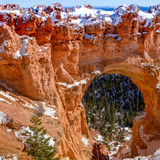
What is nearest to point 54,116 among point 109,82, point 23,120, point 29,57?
point 23,120

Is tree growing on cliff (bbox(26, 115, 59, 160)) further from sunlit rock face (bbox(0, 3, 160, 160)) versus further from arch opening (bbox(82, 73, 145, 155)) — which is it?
arch opening (bbox(82, 73, 145, 155))

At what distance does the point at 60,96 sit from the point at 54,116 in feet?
13.1

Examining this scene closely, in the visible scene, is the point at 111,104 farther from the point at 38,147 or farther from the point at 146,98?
the point at 38,147

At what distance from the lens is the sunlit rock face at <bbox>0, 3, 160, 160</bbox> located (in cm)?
1102

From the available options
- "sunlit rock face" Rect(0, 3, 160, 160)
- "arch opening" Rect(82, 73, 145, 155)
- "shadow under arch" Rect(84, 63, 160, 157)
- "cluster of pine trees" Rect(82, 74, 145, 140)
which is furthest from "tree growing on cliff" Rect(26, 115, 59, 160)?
"cluster of pine trees" Rect(82, 74, 145, 140)

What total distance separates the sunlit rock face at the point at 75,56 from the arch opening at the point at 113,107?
6997mm

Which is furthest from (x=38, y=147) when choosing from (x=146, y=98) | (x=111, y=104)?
(x=111, y=104)

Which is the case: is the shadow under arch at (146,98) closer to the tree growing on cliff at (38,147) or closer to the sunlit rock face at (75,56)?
the sunlit rock face at (75,56)

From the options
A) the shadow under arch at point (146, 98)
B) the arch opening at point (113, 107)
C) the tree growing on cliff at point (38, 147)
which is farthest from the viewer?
the arch opening at point (113, 107)

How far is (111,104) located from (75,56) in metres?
28.4

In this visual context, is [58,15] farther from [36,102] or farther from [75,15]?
[36,102]

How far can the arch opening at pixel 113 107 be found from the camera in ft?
96.0

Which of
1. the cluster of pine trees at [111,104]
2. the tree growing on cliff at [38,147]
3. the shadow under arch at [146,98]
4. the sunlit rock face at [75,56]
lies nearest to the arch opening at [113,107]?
the cluster of pine trees at [111,104]

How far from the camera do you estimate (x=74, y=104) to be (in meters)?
15.0
